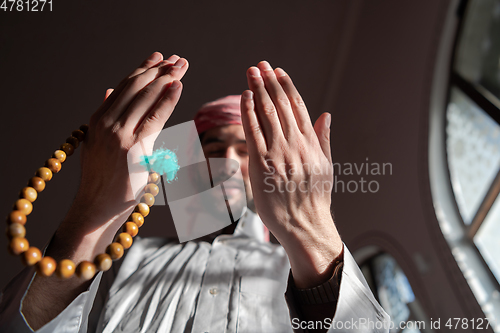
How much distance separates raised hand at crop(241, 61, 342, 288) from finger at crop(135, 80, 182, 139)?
126 mm

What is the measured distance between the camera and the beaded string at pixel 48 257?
1.26 feet

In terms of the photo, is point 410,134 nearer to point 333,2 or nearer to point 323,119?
point 333,2

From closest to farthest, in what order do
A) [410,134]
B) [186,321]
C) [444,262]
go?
1. [186,321]
2. [444,262]
3. [410,134]

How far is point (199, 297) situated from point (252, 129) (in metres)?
0.42

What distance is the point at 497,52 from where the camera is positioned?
118 cm

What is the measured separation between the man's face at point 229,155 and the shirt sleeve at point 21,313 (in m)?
0.50

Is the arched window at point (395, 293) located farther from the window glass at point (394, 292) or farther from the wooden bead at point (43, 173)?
the wooden bead at point (43, 173)

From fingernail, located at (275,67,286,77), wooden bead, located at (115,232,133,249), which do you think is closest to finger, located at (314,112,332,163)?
fingernail, located at (275,67,286,77)

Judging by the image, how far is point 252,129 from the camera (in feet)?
1.72

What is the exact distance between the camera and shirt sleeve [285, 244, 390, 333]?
486 mm

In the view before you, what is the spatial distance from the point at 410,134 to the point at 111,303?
1.43 m

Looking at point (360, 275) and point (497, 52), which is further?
point (497, 52)

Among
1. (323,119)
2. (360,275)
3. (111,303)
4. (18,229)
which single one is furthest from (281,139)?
(111,303)

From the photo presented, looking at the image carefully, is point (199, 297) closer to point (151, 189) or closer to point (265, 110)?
point (151, 189)
